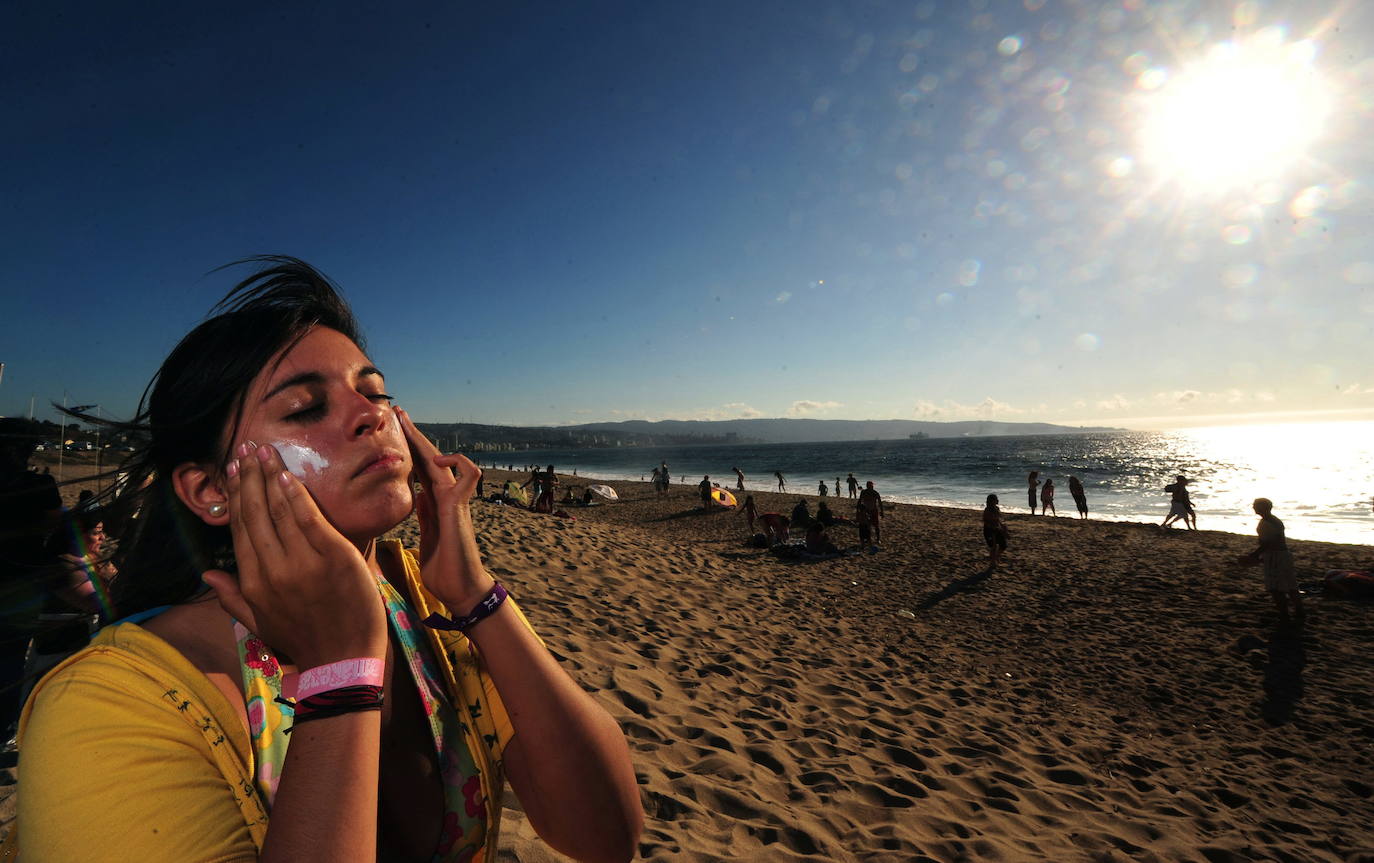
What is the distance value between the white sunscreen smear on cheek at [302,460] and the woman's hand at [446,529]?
0.27 m

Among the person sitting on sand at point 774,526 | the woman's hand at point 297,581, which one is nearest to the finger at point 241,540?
the woman's hand at point 297,581

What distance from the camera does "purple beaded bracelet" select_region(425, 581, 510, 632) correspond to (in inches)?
56.6

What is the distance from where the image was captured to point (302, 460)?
1.27 metres

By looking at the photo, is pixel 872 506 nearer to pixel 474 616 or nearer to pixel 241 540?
pixel 474 616

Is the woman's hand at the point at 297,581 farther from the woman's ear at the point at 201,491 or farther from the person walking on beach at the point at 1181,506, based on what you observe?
the person walking on beach at the point at 1181,506

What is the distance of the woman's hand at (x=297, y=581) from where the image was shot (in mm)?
1034

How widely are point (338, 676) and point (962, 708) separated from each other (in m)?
6.14

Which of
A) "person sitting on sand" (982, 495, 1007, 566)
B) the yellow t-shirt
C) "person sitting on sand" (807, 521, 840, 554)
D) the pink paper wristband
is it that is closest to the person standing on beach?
"person sitting on sand" (807, 521, 840, 554)

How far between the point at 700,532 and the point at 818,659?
11.8 meters

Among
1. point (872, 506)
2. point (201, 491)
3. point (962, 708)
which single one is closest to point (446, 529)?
point (201, 491)

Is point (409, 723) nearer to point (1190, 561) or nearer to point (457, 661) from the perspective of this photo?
point (457, 661)

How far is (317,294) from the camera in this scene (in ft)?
5.26

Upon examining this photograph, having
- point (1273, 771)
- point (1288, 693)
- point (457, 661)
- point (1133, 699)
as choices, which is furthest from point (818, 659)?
point (457, 661)

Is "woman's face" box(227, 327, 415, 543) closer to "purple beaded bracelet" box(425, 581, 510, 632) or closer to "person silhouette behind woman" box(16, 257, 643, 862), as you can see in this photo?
"person silhouette behind woman" box(16, 257, 643, 862)
